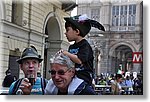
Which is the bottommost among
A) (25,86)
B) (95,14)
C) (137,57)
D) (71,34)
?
(25,86)

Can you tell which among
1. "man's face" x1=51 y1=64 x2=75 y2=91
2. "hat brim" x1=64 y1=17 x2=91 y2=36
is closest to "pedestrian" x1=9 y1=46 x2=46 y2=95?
"man's face" x1=51 y1=64 x2=75 y2=91

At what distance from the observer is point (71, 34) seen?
376 centimetres

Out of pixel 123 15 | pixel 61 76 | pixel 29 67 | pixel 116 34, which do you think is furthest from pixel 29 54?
pixel 123 15

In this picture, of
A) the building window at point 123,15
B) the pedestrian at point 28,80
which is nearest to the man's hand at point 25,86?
the pedestrian at point 28,80

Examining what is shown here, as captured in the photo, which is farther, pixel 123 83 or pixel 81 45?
pixel 123 83

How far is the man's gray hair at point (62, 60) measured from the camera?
3684 millimetres

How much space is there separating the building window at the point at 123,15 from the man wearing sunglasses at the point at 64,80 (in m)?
0.55

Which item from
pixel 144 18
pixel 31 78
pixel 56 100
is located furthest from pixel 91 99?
pixel 144 18

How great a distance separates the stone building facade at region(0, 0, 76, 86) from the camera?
381 centimetres

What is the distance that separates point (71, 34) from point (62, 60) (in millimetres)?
229

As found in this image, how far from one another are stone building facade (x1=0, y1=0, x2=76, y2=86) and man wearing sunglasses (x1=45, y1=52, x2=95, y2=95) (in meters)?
0.08

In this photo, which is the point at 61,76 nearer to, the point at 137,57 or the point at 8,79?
the point at 8,79

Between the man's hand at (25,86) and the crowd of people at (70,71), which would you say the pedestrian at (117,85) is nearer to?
the crowd of people at (70,71)

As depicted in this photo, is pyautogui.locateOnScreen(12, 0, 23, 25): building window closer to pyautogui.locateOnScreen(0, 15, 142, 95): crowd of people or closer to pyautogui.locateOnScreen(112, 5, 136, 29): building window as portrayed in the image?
pyautogui.locateOnScreen(0, 15, 142, 95): crowd of people
